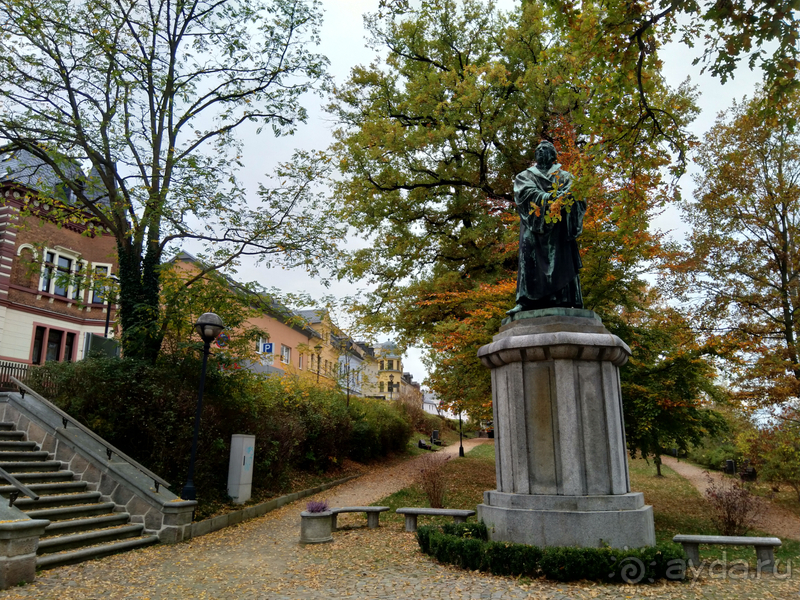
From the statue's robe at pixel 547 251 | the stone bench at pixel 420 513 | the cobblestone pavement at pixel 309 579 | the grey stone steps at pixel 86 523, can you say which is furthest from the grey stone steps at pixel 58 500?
the statue's robe at pixel 547 251

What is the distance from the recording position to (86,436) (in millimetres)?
9961

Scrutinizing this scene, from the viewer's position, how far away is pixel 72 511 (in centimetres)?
834

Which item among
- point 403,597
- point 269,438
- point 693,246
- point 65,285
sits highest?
point 693,246

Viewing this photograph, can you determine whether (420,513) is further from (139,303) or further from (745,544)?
(139,303)

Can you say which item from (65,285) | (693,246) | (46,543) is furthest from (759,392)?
(65,285)

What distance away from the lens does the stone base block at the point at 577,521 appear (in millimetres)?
6171

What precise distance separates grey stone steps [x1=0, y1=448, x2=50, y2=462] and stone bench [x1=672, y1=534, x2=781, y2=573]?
400 inches

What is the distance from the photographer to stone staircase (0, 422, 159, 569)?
7367mm

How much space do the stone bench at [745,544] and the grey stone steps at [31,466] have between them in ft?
32.1

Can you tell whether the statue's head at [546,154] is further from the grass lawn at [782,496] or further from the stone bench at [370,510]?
the grass lawn at [782,496]

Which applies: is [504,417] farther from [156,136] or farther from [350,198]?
[350,198]

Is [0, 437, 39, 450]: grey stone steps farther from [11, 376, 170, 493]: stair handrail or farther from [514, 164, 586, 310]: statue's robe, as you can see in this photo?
[514, 164, 586, 310]: statue's robe

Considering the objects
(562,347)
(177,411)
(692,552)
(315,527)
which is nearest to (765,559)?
(692,552)

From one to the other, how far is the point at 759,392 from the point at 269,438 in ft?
39.0
